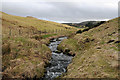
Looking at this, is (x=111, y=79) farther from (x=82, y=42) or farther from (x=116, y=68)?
(x=82, y=42)

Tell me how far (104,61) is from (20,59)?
1556 centimetres

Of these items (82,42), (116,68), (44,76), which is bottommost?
(44,76)

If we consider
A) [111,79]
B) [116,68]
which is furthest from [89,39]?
[111,79]

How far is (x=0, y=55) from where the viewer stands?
56.7 ft

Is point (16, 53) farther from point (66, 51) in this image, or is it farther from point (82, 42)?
point (82, 42)

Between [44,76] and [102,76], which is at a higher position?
[102,76]

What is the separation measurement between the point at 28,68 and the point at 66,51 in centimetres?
1546

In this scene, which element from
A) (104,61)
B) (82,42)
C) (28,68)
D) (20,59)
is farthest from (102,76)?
(82,42)

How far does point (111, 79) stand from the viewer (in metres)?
9.69

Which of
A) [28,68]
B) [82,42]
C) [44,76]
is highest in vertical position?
[82,42]

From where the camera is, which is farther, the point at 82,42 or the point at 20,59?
the point at 82,42

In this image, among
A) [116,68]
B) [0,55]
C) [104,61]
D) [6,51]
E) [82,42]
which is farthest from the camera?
[82,42]

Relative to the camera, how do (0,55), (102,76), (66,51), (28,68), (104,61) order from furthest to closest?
1. (66,51)
2. (0,55)
3. (28,68)
4. (104,61)
5. (102,76)

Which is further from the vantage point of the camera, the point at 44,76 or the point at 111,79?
the point at 44,76
